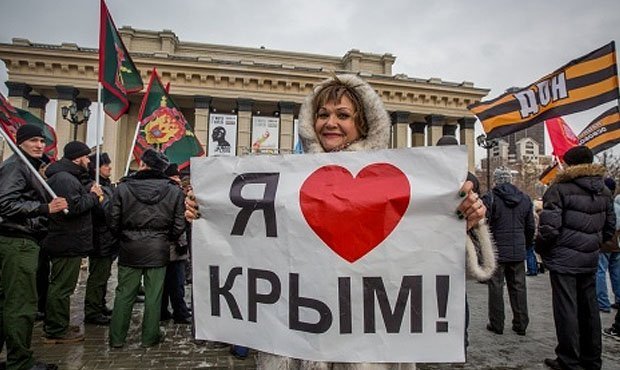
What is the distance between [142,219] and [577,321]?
16.8 ft

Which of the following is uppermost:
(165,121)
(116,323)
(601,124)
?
(165,121)

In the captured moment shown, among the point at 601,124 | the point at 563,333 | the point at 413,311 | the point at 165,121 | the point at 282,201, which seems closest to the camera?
the point at 413,311

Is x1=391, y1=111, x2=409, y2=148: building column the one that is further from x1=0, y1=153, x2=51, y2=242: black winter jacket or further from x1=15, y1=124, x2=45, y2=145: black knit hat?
x1=0, y1=153, x2=51, y2=242: black winter jacket

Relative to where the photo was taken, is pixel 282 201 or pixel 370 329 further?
pixel 282 201

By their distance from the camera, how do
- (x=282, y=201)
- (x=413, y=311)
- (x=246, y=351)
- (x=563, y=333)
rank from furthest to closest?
(x=246, y=351)
(x=563, y=333)
(x=282, y=201)
(x=413, y=311)

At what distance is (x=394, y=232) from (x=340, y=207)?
0.27m

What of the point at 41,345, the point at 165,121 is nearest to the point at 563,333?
the point at 41,345

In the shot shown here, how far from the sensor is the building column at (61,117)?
2828 cm

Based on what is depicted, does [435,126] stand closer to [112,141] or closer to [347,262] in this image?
[112,141]

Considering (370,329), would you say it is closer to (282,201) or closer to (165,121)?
(282,201)

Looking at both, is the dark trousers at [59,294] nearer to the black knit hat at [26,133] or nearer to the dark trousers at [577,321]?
the black knit hat at [26,133]

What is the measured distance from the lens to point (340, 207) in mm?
1671

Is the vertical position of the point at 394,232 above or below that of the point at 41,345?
above

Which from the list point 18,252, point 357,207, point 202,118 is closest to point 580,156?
point 357,207
